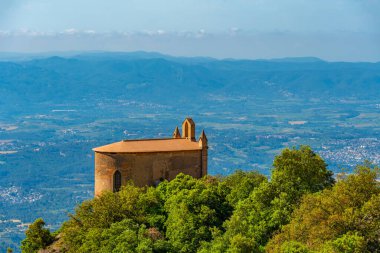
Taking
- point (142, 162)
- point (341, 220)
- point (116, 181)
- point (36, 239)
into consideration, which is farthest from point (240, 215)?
point (36, 239)

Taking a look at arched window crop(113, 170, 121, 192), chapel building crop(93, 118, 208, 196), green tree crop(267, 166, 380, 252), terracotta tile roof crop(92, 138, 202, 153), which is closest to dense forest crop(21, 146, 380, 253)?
green tree crop(267, 166, 380, 252)

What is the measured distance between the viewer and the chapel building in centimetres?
7494

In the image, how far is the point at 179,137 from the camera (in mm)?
83875

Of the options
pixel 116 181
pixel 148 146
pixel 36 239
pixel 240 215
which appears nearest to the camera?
pixel 240 215

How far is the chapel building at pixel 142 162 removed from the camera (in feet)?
246

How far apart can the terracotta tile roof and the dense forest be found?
14.2ft

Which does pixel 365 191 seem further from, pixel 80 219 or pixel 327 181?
pixel 80 219

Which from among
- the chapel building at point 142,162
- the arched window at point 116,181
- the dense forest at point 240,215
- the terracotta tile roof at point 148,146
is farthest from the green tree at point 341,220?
the arched window at point 116,181

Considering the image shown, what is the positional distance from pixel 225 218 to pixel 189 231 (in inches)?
220

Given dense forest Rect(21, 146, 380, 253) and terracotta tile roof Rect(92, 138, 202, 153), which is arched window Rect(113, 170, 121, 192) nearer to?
terracotta tile roof Rect(92, 138, 202, 153)

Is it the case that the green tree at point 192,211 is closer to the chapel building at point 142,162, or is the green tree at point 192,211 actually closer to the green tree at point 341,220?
the chapel building at point 142,162

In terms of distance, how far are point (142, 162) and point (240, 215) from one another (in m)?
19.0

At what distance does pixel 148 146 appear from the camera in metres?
76.4

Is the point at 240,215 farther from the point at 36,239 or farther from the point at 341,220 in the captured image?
the point at 36,239
